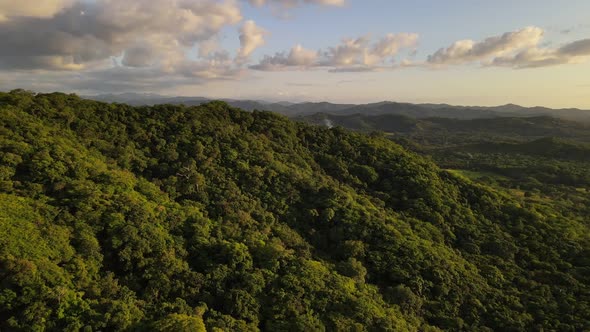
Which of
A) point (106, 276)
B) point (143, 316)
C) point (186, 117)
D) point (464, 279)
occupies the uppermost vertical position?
point (186, 117)

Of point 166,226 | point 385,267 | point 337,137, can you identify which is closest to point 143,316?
point 166,226

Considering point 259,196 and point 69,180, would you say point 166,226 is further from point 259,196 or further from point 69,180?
point 259,196

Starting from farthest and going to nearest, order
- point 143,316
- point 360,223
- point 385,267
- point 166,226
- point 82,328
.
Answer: point 360,223
point 385,267
point 166,226
point 143,316
point 82,328

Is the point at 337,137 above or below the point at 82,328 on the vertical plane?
above

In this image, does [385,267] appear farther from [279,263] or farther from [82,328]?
[82,328]

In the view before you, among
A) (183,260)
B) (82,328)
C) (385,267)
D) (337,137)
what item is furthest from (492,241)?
(82,328)

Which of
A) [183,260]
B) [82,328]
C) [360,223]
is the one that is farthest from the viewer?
[360,223]

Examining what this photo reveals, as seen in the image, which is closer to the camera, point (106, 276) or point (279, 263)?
point (106, 276)
